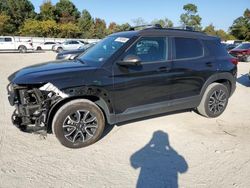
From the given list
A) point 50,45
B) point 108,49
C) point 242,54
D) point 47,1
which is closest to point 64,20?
point 47,1

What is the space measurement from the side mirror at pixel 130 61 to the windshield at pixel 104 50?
0.97 feet

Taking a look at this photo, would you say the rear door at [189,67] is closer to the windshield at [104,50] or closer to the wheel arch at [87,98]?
the windshield at [104,50]

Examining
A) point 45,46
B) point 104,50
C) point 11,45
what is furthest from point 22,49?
point 104,50

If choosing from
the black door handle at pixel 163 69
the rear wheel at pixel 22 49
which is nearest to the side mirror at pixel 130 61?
the black door handle at pixel 163 69

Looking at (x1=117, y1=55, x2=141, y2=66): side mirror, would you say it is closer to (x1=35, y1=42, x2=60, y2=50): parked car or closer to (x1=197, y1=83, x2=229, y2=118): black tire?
(x1=197, y1=83, x2=229, y2=118): black tire

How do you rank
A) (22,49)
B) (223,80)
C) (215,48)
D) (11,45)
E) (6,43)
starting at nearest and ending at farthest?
(215,48), (223,80), (6,43), (11,45), (22,49)

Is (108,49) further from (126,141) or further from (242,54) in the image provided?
(242,54)

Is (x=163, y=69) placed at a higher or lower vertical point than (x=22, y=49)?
lower

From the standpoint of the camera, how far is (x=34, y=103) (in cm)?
418

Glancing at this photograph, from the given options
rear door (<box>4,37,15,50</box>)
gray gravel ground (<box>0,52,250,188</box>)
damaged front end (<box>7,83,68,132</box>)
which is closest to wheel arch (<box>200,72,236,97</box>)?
gray gravel ground (<box>0,52,250,188</box>)

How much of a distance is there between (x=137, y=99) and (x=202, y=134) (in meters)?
1.48

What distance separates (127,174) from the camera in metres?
3.68

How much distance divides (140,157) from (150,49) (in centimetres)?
200

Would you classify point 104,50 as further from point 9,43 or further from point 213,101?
point 9,43
